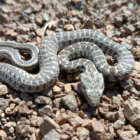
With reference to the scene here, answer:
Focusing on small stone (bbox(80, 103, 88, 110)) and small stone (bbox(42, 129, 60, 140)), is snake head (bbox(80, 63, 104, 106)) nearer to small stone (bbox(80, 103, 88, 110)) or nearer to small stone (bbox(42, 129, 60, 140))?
small stone (bbox(80, 103, 88, 110))

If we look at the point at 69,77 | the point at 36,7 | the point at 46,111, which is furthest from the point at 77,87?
the point at 36,7

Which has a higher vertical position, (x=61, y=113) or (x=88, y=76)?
(x=88, y=76)

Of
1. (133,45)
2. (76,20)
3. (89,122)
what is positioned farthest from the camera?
(76,20)

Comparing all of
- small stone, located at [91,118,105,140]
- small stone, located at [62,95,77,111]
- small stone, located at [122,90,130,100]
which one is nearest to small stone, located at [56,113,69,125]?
small stone, located at [62,95,77,111]

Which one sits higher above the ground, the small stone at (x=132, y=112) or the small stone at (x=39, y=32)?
the small stone at (x=39, y=32)

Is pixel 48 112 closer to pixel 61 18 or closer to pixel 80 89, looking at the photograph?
pixel 80 89

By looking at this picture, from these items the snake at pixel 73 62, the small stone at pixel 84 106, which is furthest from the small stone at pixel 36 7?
the small stone at pixel 84 106

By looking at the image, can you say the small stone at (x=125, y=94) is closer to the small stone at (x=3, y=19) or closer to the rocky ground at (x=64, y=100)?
the rocky ground at (x=64, y=100)

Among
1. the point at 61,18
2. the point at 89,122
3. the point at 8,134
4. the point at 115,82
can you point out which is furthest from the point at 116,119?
the point at 61,18
